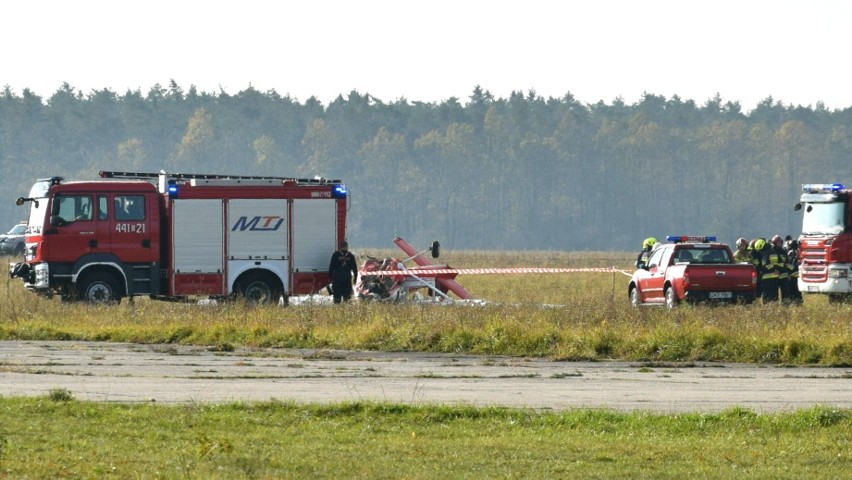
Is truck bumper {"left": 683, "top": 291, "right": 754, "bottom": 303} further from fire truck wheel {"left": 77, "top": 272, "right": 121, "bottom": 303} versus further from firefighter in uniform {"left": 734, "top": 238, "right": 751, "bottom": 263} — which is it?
fire truck wheel {"left": 77, "top": 272, "right": 121, "bottom": 303}

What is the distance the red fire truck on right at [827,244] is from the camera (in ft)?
111

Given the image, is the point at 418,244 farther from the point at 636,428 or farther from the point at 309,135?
the point at 636,428

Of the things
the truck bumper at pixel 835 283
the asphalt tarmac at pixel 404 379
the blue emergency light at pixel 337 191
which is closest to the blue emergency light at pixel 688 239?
the truck bumper at pixel 835 283

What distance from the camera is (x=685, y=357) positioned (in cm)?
2177

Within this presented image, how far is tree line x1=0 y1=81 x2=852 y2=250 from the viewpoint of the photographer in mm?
145500

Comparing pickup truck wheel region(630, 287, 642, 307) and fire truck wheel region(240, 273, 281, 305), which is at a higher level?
fire truck wheel region(240, 273, 281, 305)

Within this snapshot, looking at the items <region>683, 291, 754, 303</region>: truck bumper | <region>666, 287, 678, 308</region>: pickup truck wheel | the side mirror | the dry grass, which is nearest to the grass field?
the dry grass

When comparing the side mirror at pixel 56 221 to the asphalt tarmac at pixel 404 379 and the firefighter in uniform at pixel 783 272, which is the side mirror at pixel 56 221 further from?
the firefighter in uniform at pixel 783 272

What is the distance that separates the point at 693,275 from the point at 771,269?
14.0ft

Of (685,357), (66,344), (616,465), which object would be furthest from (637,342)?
(616,465)

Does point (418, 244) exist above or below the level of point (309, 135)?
below

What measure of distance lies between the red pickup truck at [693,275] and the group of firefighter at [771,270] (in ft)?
4.65

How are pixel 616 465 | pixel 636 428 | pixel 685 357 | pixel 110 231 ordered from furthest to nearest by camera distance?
pixel 110 231, pixel 685 357, pixel 636 428, pixel 616 465

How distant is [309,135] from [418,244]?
19.5m
